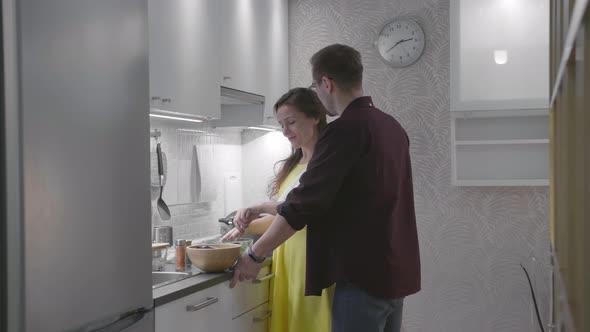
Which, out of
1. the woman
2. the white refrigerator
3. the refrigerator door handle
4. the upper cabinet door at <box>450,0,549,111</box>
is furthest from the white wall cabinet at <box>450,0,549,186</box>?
the refrigerator door handle

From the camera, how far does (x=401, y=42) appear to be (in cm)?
356

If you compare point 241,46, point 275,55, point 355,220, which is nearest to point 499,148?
point 275,55

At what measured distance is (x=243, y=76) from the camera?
3.14m

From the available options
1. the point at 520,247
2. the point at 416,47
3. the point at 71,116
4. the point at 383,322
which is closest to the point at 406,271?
the point at 383,322

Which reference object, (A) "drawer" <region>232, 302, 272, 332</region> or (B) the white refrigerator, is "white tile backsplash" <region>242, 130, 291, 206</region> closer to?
(A) "drawer" <region>232, 302, 272, 332</region>

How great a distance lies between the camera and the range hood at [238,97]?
2951mm

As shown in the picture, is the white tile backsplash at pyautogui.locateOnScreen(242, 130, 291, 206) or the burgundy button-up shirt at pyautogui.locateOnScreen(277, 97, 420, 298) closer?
the burgundy button-up shirt at pyautogui.locateOnScreen(277, 97, 420, 298)

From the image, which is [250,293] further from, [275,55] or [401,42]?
[401,42]

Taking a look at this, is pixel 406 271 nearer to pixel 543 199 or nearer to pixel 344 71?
pixel 344 71

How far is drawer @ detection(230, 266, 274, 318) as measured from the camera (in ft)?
8.34

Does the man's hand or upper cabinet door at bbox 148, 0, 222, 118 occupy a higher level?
upper cabinet door at bbox 148, 0, 222, 118

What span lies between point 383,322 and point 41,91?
54.7 inches

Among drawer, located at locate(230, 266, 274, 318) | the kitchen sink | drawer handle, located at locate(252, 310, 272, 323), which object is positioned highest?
the kitchen sink

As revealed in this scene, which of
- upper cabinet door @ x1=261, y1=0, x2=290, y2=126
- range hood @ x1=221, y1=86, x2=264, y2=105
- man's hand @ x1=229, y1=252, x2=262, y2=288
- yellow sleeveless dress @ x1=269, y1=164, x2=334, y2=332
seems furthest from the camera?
upper cabinet door @ x1=261, y1=0, x2=290, y2=126
